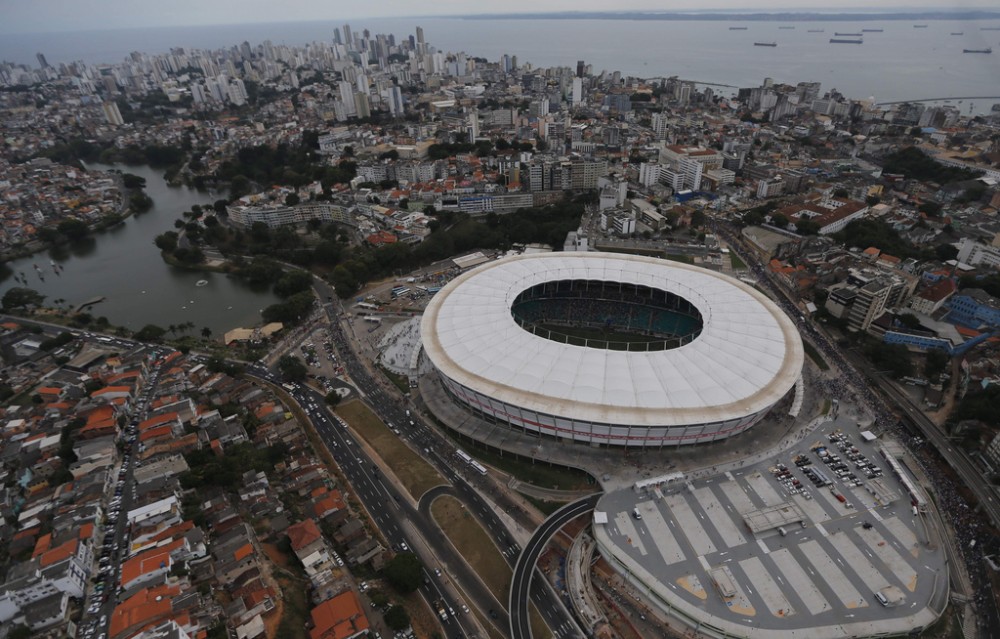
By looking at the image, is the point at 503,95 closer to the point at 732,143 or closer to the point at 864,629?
the point at 732,143

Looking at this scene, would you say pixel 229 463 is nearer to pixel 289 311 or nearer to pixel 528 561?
pixel 528 561

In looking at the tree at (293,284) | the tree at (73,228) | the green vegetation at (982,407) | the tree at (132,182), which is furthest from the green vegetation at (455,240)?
the tree at (132,182)

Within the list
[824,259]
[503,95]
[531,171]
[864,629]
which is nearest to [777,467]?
[864,629]

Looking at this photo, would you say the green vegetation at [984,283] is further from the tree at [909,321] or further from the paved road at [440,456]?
the paved road at [440,456]

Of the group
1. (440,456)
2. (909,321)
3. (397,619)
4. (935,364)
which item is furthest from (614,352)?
(909,321)

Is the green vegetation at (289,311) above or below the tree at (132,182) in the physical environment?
below

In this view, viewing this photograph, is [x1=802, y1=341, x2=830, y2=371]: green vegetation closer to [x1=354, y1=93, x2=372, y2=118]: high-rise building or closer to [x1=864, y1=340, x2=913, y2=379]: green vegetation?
[x1=864, y1=340, x2=913, y2=379]: green vegetation

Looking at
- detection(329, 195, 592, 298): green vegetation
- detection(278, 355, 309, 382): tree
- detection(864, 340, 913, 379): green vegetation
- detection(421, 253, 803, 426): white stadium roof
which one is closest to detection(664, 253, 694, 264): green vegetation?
detection(329, 195, 592, 298): green vegetation
